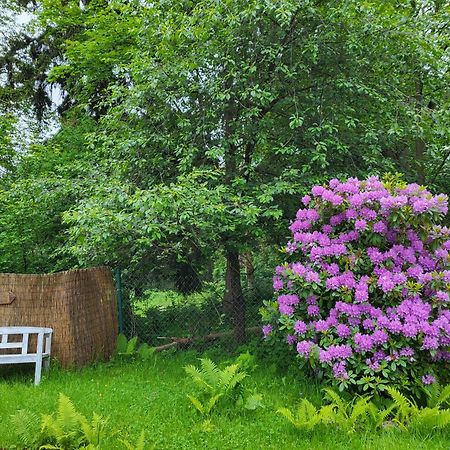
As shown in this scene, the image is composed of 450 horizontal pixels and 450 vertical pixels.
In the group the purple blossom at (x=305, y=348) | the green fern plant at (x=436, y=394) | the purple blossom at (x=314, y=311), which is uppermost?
the purple blossom at (x=314, y=311)

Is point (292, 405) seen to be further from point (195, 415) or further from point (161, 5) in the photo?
point (161, 5)

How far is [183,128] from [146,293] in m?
2.26

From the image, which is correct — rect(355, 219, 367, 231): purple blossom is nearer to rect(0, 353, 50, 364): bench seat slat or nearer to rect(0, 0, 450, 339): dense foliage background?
rect(0, 0, 450, 339): dense foliage background

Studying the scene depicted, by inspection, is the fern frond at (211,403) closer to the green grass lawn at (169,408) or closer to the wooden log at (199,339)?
the green grass lawn at (169,408)

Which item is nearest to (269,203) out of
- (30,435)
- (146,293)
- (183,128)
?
(183,128)

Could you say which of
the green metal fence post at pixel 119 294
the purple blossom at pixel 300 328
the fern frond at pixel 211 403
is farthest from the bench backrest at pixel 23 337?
the purple blossom at pixel 300 328

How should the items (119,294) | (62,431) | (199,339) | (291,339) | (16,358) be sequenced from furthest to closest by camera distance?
1. (119,294)
2. (199,339)
3. (16,358)
4. (291,339)
5. (62,431)

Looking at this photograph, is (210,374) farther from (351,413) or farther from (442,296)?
(442,296)

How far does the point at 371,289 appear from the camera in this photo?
4.06m

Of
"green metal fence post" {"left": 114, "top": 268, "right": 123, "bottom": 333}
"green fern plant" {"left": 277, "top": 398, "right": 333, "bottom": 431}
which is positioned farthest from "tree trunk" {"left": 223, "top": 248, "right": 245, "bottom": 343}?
"green fern plant" {"left": 277, "top": 398, "right": 333, "bottom": 431}

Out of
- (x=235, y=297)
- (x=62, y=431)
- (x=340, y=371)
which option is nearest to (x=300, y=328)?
(x=340, y=371)

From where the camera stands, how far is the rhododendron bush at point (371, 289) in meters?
3.91

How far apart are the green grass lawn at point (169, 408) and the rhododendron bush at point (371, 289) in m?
0.56

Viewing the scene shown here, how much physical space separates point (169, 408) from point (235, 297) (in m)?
2.25
